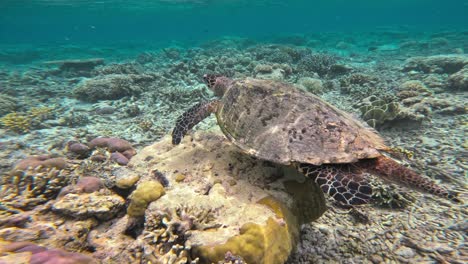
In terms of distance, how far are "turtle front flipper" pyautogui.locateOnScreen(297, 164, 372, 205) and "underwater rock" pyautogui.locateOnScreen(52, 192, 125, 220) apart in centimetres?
309

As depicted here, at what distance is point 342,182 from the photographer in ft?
10.0

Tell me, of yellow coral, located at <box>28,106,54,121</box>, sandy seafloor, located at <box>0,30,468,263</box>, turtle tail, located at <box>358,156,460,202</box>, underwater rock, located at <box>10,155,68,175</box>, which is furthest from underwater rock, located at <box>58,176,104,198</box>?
yellow coral, located at <box>28,106,54,121</box>

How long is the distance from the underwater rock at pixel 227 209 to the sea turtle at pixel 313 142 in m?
0.51

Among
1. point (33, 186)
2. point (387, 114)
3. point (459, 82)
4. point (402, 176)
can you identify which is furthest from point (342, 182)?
point (459, 82)

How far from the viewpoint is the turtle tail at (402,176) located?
2.89 meters

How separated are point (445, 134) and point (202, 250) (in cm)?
736

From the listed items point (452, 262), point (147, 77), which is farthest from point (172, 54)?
point (452, 262)

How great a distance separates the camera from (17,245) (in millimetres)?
2525

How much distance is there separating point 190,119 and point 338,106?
6.59m

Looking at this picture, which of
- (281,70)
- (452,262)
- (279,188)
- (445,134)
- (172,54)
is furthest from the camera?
(172,54)

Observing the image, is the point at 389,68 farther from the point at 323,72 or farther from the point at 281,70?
the point at 281,70

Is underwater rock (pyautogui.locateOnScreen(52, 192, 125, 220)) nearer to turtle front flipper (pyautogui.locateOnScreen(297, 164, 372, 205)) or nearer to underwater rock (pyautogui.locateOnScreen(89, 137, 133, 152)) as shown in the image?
underwater rock (pyautogui.locateOnScreen(89, 137, 133, 152))

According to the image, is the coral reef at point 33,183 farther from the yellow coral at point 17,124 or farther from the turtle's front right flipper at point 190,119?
the yellow coral at point 17,124

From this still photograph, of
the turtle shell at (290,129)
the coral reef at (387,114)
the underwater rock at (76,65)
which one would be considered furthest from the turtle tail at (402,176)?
the underwater rock at (76,65)
